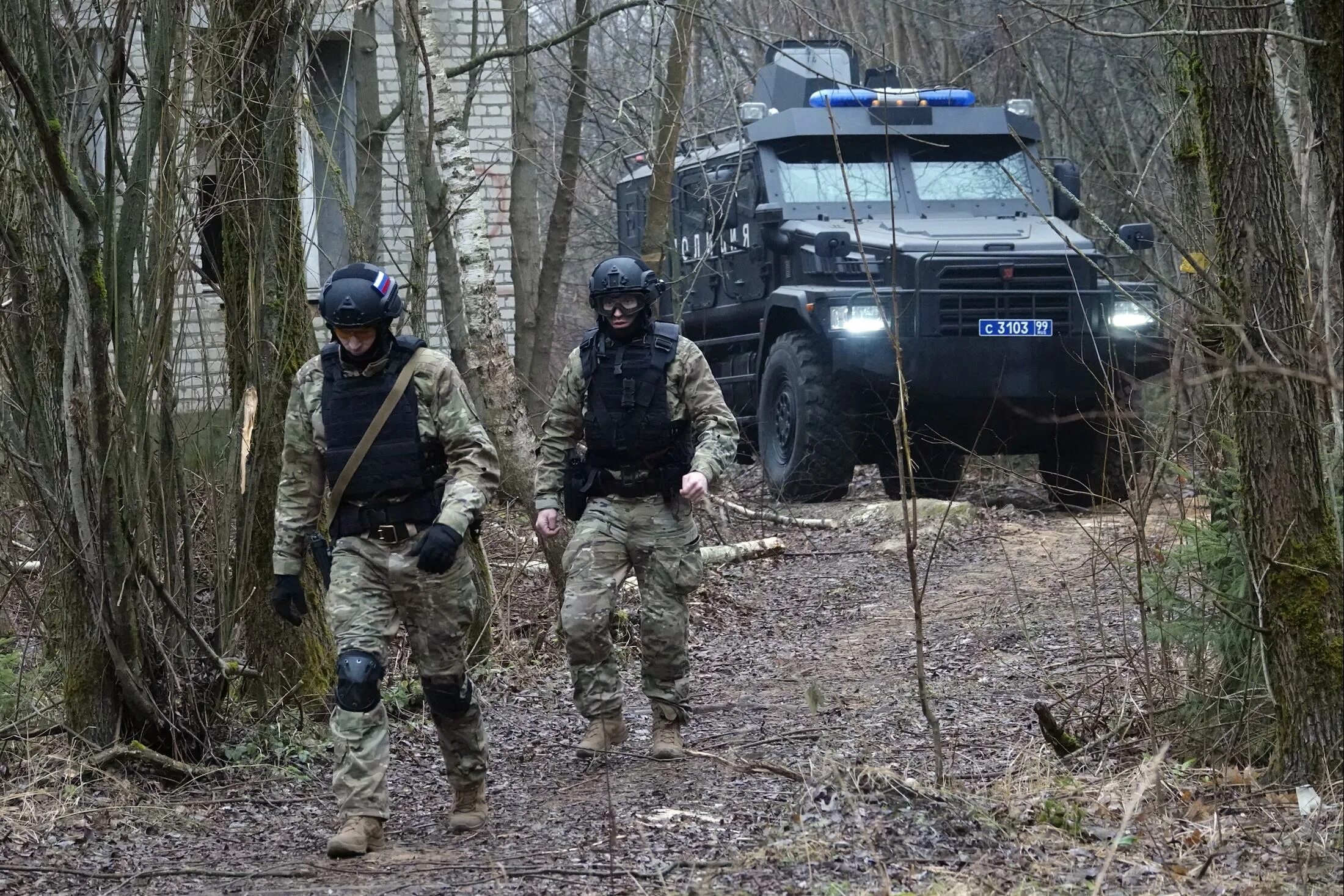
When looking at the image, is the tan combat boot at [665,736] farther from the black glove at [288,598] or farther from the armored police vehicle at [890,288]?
the armored police vehicle at [890,288]

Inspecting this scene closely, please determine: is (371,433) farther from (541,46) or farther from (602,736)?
(541,46)

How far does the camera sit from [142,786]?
5.01 metres

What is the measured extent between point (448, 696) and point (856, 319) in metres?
6.05

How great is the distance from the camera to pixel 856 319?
1012cm

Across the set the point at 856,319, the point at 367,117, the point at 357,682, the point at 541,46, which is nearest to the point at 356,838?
the point at 357,682

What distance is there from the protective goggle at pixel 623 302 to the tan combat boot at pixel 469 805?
5.51 ft

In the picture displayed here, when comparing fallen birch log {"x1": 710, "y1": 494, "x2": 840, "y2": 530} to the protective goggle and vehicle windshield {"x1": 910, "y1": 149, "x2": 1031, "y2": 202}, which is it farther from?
the protective goggle

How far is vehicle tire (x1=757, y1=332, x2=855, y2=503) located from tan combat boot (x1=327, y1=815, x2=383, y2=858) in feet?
21.1

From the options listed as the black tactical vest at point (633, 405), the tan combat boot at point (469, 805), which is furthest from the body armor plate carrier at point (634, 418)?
the tan combat boot at point (469, 805)

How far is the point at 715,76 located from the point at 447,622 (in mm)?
19634

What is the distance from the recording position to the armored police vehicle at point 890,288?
998cm

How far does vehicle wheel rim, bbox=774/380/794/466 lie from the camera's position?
10867mm

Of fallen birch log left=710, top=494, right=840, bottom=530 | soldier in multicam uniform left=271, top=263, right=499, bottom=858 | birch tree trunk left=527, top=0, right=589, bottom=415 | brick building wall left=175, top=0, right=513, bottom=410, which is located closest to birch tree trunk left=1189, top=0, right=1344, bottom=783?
soldier in multicam uniform left=271, top=263, right=499, bottom=858

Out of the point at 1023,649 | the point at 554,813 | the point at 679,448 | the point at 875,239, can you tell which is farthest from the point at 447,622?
the point at 875,239
